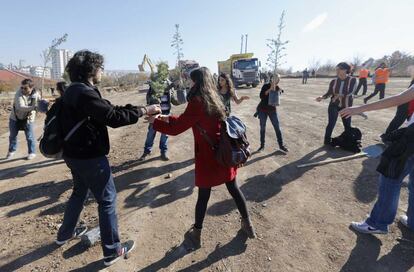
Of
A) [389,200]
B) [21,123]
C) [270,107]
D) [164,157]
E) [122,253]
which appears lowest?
[122,253]

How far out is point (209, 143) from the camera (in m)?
2.71

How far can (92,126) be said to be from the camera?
8.05ft

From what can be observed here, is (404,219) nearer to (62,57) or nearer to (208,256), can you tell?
(208,256)

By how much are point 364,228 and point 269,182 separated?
5.59 feet

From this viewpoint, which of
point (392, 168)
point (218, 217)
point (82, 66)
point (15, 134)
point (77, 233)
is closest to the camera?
point (82, 66)

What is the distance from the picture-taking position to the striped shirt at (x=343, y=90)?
5.99 metres

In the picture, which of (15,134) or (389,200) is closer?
(389,200)

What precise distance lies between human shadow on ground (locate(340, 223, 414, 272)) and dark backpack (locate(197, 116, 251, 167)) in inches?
56.4

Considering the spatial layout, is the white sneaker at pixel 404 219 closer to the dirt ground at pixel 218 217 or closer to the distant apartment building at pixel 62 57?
the dirt ground at pixel 218 217

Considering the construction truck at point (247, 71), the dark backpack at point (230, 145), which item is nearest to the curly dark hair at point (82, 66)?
the dark backpack at point (230, 145)

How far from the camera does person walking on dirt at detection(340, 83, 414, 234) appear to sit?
272 centimetres

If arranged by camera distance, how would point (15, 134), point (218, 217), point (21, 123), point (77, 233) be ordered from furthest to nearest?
point (15, 134), point (21, 123), point (218, 217), point (77, 233)

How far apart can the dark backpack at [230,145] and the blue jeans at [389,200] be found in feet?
4.92

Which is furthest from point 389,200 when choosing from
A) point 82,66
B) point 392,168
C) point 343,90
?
point 343,90
